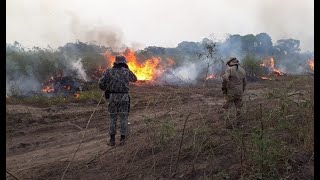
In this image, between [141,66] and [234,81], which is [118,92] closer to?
[234,81]

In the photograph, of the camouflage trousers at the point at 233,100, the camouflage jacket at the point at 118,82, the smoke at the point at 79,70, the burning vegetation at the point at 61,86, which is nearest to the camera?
the camouflage jacket at the point at 118,82

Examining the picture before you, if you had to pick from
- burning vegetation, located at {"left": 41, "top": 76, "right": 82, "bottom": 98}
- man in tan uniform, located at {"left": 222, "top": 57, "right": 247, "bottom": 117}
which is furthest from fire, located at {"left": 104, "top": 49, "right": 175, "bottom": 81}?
man in tan uniform, located at {"left": 222, "top": 57, "right": 247, "bottom": 117}

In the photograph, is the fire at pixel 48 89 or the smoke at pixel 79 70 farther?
the smoke at pixel 79 70

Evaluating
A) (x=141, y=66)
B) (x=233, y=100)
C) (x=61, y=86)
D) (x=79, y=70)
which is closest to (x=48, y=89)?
(x=61, y=86)

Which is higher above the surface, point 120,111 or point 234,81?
point 234,81

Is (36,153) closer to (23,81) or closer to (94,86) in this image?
(23,81)

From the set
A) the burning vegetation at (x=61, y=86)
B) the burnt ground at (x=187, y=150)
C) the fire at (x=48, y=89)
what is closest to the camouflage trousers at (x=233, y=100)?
the burnt ground at (x=187, y=150)

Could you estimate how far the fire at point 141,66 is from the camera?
72.4ft

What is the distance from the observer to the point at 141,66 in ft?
74.3

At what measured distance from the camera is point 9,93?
14297mm

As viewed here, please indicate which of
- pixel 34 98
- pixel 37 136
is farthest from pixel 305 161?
pixel 34 98

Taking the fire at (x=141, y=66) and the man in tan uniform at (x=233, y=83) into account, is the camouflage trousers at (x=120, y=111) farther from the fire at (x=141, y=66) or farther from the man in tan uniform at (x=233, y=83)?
the fire at (x=141, y=66)
